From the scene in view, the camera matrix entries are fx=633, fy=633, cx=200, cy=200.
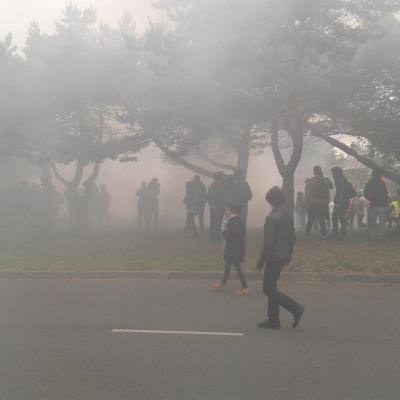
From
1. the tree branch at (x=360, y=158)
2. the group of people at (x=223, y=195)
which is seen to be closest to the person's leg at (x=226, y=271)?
the group of people at (x=223, y=195)

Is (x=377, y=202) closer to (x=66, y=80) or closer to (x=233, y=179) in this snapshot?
(x=233, y=179)

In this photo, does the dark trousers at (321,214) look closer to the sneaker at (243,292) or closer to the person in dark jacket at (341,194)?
the person in dark jacket at (341,194)

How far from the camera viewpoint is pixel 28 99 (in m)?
15.8

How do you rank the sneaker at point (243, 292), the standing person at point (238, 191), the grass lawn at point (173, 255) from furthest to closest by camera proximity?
the standing person at point (238, 191)
the grass lawn at point (173, 255)
the sneaker at point (243, 292)

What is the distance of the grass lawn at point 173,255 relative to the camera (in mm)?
9242

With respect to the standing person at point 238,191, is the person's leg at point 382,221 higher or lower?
lower

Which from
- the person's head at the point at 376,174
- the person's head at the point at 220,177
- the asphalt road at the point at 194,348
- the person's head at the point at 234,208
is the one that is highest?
the person's head at the point at 376,174

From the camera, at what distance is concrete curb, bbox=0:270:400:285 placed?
330 inches

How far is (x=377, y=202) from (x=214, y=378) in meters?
7.98

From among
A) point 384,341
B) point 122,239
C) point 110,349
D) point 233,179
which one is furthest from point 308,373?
point 122,239

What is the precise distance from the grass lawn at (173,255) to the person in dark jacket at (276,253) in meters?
3.13

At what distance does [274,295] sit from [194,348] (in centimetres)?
98

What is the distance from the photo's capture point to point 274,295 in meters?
5.68

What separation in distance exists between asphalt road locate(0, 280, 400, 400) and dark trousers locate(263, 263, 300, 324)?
206 mm
